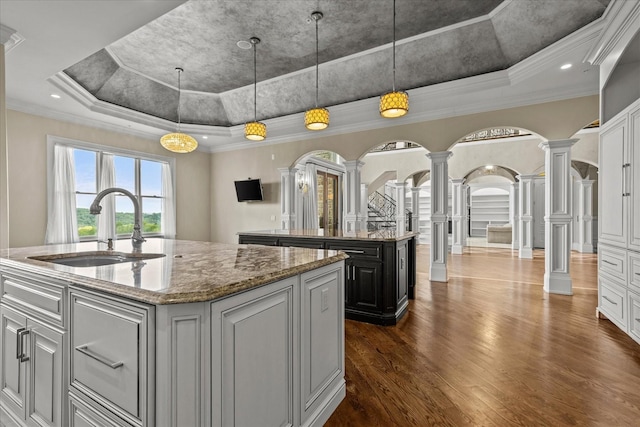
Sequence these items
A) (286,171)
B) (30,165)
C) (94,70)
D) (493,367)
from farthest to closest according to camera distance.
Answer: (286,171)
(30,165)
(94,70)
(493,367)

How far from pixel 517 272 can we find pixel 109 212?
775 cm

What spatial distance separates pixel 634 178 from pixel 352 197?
3.97 meters

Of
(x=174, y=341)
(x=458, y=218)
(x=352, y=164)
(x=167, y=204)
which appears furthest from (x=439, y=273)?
(x=167, y=204)

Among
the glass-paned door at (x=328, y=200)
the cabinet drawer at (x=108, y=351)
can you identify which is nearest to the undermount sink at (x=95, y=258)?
the cabinet drawer at (x=108, y=351)

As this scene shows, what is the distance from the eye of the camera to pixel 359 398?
6.60 feet

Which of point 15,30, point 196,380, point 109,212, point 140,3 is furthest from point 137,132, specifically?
point 196,380

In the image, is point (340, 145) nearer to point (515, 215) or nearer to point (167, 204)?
point (167, 204)

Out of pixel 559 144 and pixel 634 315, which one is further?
pixel 559 144

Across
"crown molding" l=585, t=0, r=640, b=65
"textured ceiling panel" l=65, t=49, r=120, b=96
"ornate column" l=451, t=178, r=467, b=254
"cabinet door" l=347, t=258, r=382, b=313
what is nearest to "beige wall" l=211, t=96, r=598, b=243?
"crown molding" l=585, t=0, r=640, b=65

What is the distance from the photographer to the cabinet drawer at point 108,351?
1.08 m

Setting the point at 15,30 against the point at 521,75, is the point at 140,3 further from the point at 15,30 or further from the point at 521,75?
the point at 521,75

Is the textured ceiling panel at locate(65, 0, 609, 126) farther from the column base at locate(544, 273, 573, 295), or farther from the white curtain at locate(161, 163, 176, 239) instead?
the column base at locate(544, 273, 573, 295)

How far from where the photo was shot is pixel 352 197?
612 cm

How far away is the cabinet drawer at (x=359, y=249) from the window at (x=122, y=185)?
183 inches
